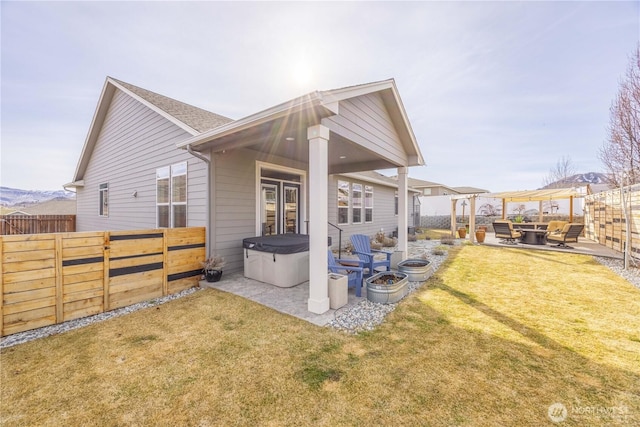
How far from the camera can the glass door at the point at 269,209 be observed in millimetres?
6848

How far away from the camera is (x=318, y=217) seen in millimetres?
3783

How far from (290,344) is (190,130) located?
194 inches

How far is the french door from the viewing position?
22.7ft

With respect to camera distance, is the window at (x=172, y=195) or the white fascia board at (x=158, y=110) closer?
the white fascia board at (x=158, y=110)

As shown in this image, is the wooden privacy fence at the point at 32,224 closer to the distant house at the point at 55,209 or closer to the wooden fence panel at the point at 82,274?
the distant house at the point at 55,209

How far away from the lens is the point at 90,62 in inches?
303

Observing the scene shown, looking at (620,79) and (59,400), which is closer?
(59,400)

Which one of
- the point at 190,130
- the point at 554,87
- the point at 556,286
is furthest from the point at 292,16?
the point at 554,87

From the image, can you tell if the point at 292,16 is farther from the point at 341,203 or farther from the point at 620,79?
the point at 620,79

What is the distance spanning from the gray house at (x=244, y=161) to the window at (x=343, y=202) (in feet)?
0.56

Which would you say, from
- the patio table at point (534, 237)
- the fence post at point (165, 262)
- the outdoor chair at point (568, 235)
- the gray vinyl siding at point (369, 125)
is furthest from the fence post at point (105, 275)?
the patio table at point (534, 237)

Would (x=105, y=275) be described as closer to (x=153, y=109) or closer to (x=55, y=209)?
(x=153, y=109)

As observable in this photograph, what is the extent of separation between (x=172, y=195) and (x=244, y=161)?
7.41 feet

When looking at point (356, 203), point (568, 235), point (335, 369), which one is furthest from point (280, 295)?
point (568, 235)
